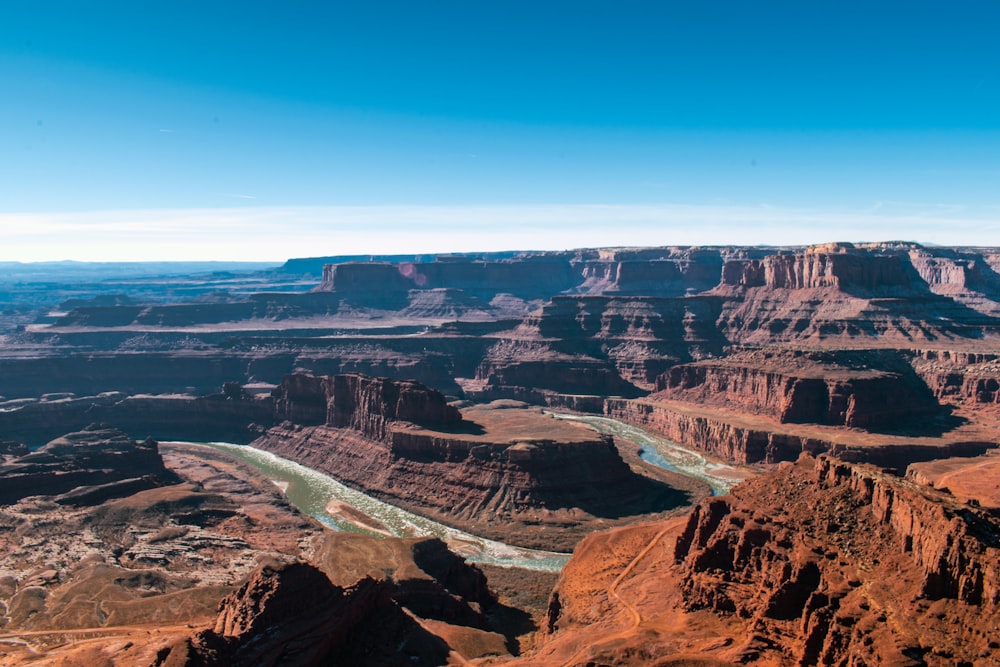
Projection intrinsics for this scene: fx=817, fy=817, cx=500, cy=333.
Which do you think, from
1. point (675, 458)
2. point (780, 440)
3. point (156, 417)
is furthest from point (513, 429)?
point (156, 417)

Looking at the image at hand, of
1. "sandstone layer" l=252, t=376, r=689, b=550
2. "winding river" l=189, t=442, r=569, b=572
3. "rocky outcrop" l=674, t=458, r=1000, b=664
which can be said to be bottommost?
"winding river" l=189, t=442, r=569, b=572

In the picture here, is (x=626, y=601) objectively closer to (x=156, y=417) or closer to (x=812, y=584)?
(x=812, y=584)

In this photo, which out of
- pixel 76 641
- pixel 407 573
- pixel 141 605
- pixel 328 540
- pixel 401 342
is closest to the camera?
pixel 76 641

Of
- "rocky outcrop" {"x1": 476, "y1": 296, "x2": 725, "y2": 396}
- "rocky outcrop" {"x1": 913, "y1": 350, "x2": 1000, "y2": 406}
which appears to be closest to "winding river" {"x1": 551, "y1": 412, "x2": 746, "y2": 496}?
"rocky outcrop" {"x1": 476, "y1": 296, "x2": 725, "y2": 396}

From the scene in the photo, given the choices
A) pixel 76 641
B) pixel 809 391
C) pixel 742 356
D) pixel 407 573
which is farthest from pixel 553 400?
pixel 76 641

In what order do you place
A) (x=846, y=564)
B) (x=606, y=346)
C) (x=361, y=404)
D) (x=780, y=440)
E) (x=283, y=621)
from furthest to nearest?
(x=606, y=346) < (x=361, y=404) < (x=780, y=440) < (x=283, y=621) < (x=846, y=564)

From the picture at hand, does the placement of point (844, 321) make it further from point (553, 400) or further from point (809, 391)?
point (553, 400)

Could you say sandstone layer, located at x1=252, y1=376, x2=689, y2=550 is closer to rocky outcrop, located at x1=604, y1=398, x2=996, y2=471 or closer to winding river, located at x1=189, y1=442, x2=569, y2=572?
winding river, located at x1=189, y1=442, x2=569, y2=572
